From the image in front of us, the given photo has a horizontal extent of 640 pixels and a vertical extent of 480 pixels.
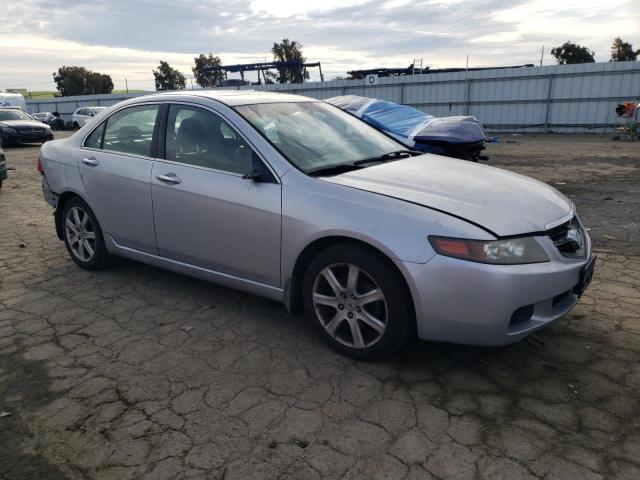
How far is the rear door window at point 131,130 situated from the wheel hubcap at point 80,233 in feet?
2.34

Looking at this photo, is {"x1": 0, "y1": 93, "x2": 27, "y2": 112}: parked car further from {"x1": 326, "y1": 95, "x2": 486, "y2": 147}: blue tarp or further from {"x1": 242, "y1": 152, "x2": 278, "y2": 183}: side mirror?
{"x1": 242, "y1": 152, "x2": 278, "y2": 183}: side mirror

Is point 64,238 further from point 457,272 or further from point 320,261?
point 457,272

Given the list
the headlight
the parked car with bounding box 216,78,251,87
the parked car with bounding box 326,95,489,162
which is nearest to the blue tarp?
the parked car with bounding box 326,95,489,162

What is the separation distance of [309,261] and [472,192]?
1.09m

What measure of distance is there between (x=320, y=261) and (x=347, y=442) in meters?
1.08

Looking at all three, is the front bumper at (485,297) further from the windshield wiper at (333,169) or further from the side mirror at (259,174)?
the side mirror at (259,174)

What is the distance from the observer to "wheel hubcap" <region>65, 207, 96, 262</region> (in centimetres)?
467

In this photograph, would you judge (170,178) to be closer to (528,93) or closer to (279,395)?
(279,395)

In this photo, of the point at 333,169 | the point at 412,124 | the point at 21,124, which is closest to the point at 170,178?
the point at 333,169

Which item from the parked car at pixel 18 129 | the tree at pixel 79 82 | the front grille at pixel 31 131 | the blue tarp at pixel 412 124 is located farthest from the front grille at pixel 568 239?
the tree at pixel 79 82

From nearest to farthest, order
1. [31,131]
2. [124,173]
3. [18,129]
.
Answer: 1. [124,173]
2. [18,129]
3. [31,131]

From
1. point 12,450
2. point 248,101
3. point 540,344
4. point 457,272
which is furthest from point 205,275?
point 540,344

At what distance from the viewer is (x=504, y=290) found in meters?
2.62

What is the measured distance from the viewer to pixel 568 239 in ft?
9.94
